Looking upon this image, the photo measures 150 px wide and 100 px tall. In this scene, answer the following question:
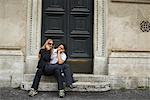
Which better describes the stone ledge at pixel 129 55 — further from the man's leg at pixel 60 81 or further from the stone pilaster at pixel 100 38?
the man's leg at pixel 60 81

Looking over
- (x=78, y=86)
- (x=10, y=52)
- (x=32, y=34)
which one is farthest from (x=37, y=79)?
(x=32, y=34)

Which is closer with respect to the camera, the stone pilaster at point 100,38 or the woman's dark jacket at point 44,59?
the woman's dark jacket at point 44,59

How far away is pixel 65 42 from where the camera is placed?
8648mm

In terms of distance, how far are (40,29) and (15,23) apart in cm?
69

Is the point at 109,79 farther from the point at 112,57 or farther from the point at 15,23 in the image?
the point at 15,23

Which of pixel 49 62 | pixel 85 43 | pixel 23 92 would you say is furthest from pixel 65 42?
pixel 23 92

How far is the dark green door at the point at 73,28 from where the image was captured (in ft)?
28.2

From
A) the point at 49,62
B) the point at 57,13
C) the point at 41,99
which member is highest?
the point at 57,13

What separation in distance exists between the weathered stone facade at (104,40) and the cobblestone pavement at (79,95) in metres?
0.37

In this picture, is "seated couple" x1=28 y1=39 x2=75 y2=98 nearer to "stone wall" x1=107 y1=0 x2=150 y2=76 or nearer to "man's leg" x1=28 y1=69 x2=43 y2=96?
"man's leg" x1=28 y1=69 x2=43 y2=96

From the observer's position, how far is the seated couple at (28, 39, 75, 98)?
751 cm

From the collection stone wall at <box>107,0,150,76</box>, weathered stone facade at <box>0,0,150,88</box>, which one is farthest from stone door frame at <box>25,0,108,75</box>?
stone wall at <box>107,0,150,76</box>

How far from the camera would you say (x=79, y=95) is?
25.0 ft

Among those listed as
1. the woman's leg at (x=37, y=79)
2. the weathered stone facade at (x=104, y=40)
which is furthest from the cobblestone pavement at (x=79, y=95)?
the weathered stone facade at (x=104, y=40)
